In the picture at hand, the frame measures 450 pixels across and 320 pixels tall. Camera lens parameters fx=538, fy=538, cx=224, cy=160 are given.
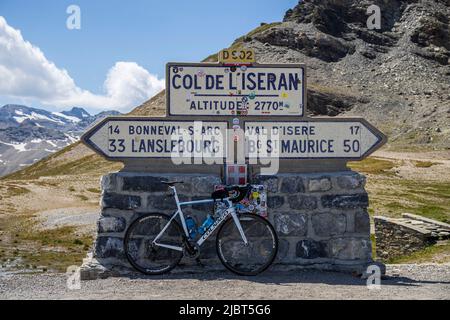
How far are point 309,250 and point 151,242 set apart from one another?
2456mm

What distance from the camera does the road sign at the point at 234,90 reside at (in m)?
8.76

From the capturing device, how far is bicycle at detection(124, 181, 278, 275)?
26.3 feet

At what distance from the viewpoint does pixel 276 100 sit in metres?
8.85

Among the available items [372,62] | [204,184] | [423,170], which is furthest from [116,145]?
[372,62]

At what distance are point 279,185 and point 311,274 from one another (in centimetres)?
145

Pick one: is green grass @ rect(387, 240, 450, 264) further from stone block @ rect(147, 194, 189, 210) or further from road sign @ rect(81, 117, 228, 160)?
stone block @ rect(147, 194, 189, 210)

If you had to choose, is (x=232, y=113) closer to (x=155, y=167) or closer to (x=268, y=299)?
(x=155, y=167)

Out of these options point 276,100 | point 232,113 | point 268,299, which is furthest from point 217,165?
point 268,299

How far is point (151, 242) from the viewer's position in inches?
320

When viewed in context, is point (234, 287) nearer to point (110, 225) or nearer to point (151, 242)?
point (151, 242)

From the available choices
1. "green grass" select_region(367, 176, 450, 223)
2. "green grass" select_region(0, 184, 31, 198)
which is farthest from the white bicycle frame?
"green grass" select_region(0, 184, 31, 198)

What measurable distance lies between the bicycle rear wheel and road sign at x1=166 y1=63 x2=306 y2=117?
181cm
